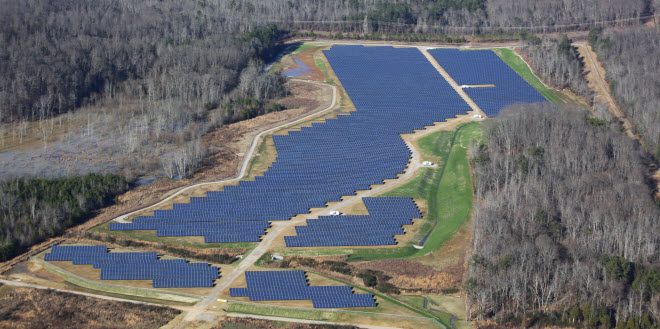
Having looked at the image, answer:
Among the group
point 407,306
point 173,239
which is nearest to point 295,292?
point 407,306

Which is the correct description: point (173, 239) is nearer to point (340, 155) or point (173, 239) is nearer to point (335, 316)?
point (335, 316)

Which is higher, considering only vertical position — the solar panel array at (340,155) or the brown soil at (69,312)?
the solar panel array at (340,155)

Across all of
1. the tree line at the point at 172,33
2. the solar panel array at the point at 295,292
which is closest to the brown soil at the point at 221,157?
the tree line at the point at 172,33

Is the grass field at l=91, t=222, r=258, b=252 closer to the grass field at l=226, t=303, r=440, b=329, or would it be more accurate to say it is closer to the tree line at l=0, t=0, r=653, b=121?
the grass field at l=226, t=303, r=440, b=329

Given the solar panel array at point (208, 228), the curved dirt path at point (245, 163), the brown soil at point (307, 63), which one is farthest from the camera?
the brown soil at point (307, 63)

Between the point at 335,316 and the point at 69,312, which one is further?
the point at 335,316

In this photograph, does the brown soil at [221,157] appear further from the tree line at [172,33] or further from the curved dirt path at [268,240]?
the curved dirt path at [268,240]

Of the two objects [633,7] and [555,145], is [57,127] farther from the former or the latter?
[633,7]

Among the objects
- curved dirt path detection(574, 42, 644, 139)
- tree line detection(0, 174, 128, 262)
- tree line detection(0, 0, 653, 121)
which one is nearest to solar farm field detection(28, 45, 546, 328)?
tree line detection(0, 174, 128, 262)
